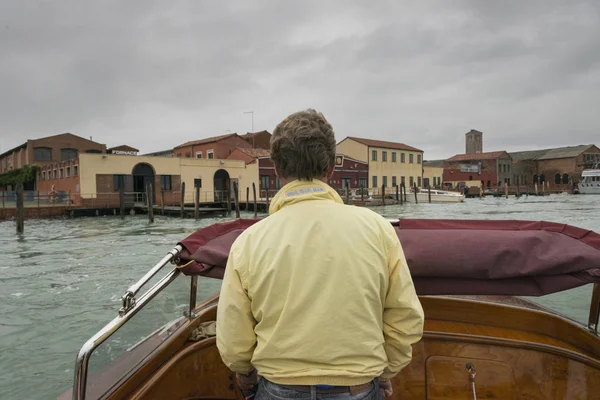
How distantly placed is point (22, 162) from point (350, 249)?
52472mm

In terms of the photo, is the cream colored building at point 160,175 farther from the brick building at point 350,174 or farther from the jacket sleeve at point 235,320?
the jacket sleeve at point 235,320

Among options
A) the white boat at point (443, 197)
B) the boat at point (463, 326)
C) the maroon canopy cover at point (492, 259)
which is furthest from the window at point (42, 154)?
the maroon canopy cover at point (492, 259)

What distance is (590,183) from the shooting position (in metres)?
55.6

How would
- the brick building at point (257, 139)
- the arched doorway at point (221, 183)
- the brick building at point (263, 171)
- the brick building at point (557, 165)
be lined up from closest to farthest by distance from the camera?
the arched doorway at point (221, 183), the brick building at point (263, 171), the brick building at point (257, 139), the brick building at point (557, 165)

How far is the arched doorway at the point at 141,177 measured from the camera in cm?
3100

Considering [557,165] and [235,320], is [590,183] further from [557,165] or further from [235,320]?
[235,320]

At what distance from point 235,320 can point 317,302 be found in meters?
0.24

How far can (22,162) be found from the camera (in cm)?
4459

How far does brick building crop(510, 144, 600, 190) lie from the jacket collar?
223 feet

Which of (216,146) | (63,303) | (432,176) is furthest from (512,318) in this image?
(432,176)

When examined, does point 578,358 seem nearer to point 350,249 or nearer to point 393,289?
point 393,289

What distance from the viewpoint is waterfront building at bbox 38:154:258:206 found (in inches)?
1139

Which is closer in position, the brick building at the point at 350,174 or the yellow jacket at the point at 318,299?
the yellow jacket at the point at 318,299

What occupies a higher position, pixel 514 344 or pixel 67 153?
pixel 67 153
